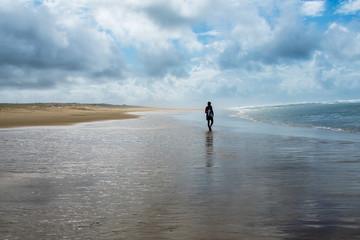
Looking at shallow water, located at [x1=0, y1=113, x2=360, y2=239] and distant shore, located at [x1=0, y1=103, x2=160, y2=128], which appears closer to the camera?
shallow water, located at [x1=0, y1=113, x2=360, y2=239]

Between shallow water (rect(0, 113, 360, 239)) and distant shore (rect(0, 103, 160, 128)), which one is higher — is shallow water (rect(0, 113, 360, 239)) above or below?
below

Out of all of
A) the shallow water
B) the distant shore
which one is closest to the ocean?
the shallow water

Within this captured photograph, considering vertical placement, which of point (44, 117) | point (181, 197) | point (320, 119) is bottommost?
point (181, 197)

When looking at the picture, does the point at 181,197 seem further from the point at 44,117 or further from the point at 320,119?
the point at 44,117

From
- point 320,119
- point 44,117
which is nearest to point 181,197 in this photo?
point 320,119

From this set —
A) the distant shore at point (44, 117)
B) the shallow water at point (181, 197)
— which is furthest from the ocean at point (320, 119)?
the distant shore at point (44, 117)

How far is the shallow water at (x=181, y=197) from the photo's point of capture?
488 cm

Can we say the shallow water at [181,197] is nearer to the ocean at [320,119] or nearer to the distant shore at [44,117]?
the ocean at [320,119]

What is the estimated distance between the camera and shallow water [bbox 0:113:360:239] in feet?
16.0

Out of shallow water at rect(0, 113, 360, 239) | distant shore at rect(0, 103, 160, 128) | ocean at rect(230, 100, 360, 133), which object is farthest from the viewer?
distant shore at rect(0, 103, 160, 128)

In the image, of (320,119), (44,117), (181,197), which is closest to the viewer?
(181,197)

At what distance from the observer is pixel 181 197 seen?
264 inches

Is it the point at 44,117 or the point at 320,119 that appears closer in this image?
the point at 320,119

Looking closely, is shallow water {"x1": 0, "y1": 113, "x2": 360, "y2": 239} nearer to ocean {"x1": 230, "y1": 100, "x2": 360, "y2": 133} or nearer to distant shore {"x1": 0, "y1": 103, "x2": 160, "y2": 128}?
ocean {"x1": 230, "y1": 100, "x2": 360, "y2": 133}
